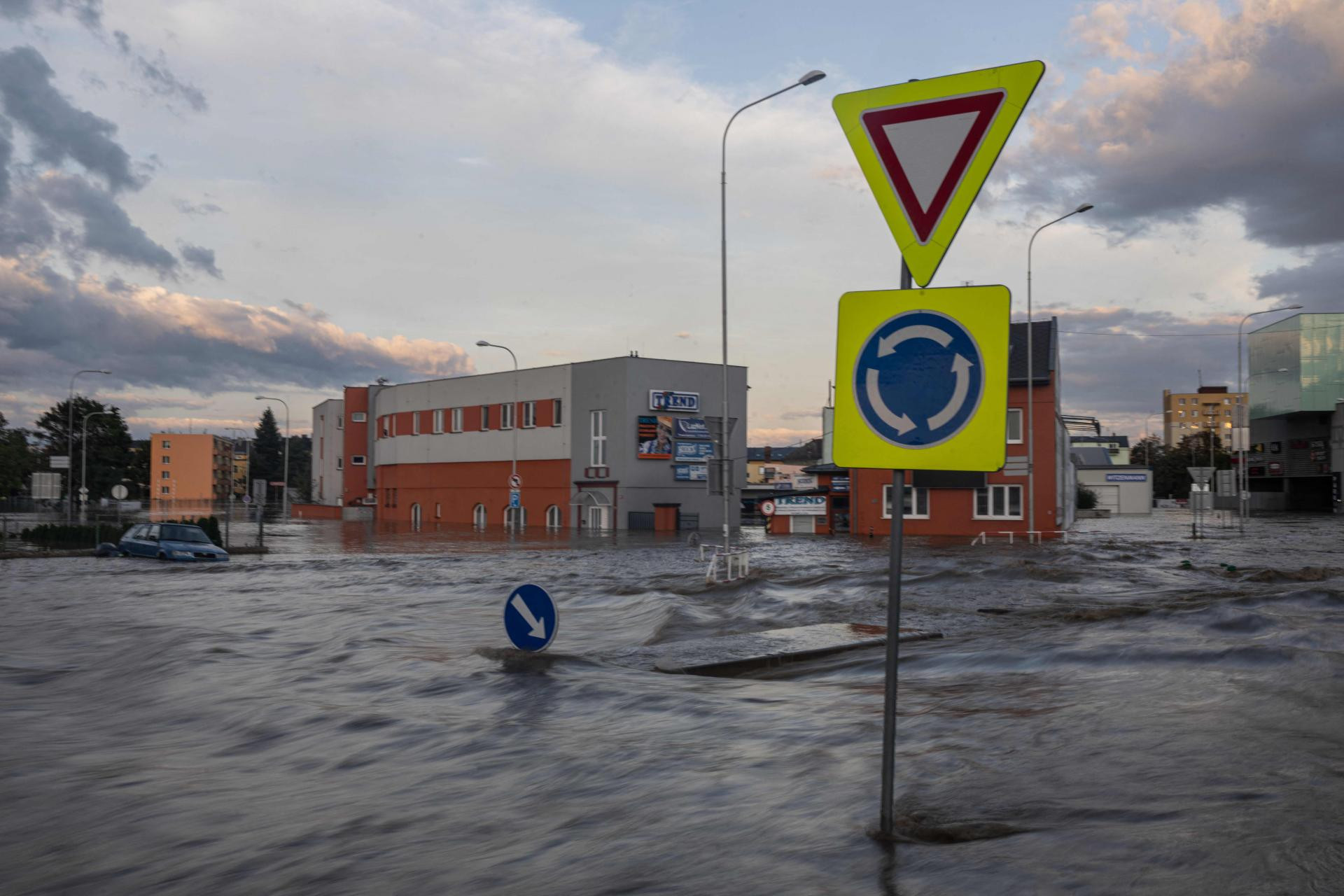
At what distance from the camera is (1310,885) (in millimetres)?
4039

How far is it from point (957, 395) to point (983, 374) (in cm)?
13

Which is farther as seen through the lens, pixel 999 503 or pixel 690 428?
pixel 690 428

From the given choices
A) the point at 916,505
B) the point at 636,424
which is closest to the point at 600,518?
the point at 636,424

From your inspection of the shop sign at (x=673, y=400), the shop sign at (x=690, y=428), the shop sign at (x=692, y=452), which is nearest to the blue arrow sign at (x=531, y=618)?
the shop sign at (x=673, y=400)

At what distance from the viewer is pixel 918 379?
173 inches

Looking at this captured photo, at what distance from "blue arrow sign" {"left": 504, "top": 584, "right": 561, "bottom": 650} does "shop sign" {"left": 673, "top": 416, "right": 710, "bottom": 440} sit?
51.1 meters

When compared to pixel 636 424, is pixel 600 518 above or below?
below

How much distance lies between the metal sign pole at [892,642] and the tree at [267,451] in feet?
574

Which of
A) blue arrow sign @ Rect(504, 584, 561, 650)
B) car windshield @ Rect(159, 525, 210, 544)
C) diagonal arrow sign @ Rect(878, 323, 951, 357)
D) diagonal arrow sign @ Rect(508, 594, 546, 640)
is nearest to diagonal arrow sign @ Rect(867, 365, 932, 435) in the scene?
diagonal arrow sign @ Rect(878, 323, 951, 357)

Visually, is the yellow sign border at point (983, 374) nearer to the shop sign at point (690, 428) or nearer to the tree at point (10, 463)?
the shop sign at point (690, 428)

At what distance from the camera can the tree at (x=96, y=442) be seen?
389 ft

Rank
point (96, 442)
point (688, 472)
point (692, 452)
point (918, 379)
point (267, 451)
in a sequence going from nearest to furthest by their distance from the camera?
point (918, 379), point (688, 472), point (692, 452), point (96, 442), point (267, 451)

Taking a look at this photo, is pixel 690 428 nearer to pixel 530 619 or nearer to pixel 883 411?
pixel 530 619

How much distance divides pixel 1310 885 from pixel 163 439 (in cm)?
19694
